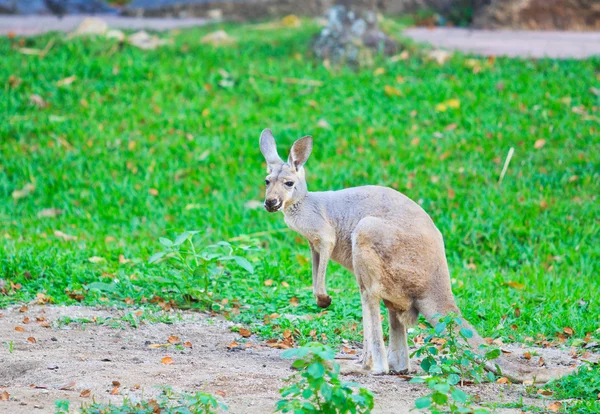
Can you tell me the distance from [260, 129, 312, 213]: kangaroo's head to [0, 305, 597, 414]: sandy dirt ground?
89 centimetres

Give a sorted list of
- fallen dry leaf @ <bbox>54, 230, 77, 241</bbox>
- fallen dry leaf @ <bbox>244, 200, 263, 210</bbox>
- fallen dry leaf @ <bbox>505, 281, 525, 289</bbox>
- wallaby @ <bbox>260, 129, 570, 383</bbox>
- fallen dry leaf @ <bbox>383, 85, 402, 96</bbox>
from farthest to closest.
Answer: fallen dry leaf @ <bbox>383, 85, 402, 96</bbox> → fallen dry leaf @ <bbox>244, 200, 263, 210</bbox> → fallen dry leaf @ <bbox>54, 230, 77, 241</bbox> → fallen dry leaf @ <bbox>505, 281, 525, 289</bbox> → wallaby @ <bbox>260, 129, 570, 383</bbox>

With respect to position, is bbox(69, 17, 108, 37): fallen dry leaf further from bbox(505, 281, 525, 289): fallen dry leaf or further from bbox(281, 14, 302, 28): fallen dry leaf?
bbox(505, 281, 525, 289): fallen dry leaf

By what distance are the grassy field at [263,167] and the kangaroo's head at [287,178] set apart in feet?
2.17

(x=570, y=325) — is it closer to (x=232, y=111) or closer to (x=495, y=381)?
(x=495, y=381)

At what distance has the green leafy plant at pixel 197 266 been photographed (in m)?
5.22

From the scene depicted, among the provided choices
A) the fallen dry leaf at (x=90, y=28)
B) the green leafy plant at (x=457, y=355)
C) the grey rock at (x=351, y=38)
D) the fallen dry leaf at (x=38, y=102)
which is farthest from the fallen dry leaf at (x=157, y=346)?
the fallen dry leaf at (x=90, y=28)

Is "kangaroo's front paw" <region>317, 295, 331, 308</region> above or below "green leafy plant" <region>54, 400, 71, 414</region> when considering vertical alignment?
below

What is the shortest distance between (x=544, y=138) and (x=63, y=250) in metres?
4.92

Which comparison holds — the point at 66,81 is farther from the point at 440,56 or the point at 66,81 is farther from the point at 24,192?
the point at 440,56

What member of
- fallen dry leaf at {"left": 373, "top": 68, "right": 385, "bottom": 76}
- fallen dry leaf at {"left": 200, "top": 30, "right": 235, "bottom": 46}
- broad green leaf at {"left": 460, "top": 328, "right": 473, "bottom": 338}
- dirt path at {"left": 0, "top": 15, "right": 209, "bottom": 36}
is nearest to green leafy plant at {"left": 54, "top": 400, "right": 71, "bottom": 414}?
broad green leaf at {"left": 460, "top": 328, "right": 473, "bottom": 338}

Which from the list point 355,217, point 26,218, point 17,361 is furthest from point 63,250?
point 355,217

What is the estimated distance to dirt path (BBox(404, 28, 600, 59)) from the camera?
35.1 feet

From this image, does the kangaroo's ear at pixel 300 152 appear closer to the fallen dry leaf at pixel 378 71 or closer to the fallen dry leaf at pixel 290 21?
the fallen dry leaf at pixel 378 71

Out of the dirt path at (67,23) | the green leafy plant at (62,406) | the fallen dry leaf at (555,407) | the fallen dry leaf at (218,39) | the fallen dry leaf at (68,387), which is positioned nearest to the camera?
the green leafy plant at (62,406)
